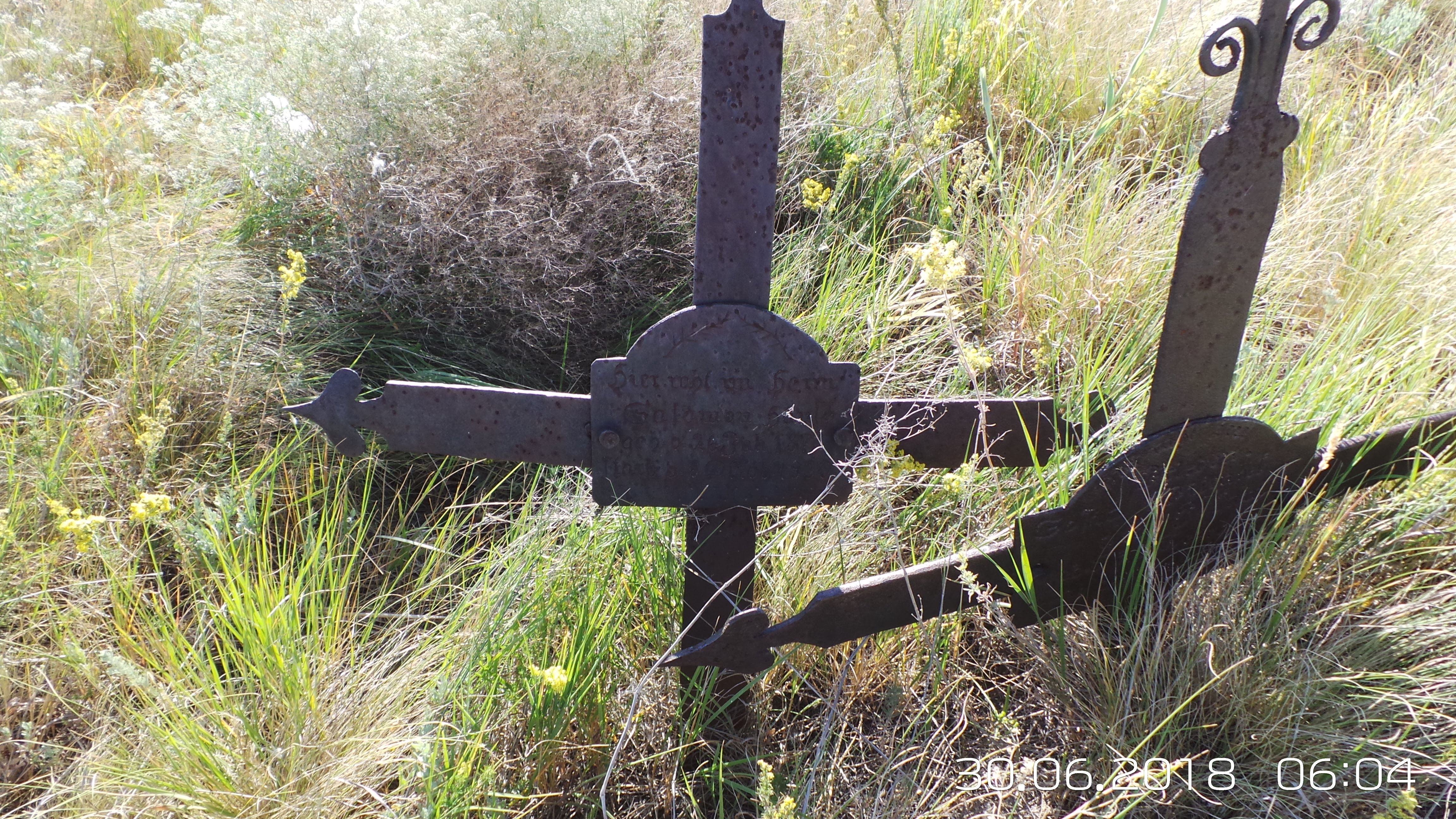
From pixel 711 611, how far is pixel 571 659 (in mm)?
278

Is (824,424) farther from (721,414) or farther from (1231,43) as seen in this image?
(1231,43)

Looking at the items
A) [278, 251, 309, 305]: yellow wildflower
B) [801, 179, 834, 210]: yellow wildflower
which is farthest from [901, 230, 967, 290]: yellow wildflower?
[278, 251, 309, 305]: yellow wildflower

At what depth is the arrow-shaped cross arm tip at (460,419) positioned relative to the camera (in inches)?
60.2

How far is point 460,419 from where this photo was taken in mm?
1551

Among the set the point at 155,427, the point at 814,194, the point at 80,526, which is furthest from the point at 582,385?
the point at 80,526

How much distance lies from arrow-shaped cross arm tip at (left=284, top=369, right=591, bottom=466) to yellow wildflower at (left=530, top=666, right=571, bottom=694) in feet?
1.15

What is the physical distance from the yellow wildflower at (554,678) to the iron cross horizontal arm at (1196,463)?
0.60 ft

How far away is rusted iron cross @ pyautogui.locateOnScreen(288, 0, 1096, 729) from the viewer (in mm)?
1420

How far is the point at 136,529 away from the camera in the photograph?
84.6 inches

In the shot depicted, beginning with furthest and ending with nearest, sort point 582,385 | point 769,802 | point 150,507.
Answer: point 582,385, point 150,507, point 769,802

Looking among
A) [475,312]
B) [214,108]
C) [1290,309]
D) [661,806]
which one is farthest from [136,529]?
[1290,309]

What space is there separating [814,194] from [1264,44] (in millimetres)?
1407

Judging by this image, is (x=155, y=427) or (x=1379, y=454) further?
(x=155, y=427)

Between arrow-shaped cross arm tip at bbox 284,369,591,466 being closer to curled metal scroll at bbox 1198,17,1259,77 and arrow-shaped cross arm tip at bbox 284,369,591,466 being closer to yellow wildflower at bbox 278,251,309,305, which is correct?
yellow wildflower at bbox 278,251,309,305
